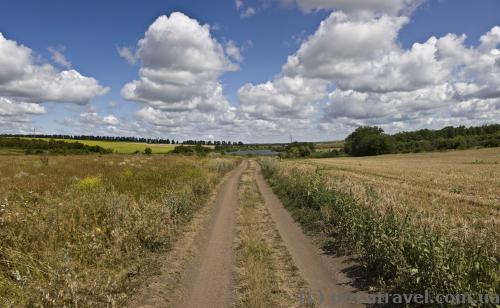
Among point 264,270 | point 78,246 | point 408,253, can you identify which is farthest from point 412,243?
point 78,246

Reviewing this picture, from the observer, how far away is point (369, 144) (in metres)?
118

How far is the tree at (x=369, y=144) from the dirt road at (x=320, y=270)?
111 metres

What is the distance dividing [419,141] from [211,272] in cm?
12484

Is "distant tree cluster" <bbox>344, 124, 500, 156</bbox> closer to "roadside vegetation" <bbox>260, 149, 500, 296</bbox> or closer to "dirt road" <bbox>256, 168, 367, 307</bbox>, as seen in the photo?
"roadside vegetation" <bbox>260, 149, 500, 296</bbox>

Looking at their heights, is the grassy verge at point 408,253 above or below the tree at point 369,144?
below

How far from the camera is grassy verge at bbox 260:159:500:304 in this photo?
Result: 560 cm

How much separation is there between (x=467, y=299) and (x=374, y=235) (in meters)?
3.21

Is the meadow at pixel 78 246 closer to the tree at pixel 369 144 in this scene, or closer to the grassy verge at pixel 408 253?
the grassy verge at pixel 408 253

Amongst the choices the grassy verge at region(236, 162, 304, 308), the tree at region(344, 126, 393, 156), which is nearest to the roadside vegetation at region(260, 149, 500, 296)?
the grassy verge at region(236, 162, 304, 308)

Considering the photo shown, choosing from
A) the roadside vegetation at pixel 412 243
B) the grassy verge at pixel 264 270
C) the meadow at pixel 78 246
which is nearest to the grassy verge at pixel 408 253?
the roadside vegetation at pixel 412 243

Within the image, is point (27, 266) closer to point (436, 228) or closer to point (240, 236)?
point (240, 236)

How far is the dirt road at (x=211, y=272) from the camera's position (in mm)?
6676

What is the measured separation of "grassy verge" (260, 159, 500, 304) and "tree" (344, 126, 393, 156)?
366ft

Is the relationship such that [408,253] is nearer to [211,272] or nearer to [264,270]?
[264,270]
